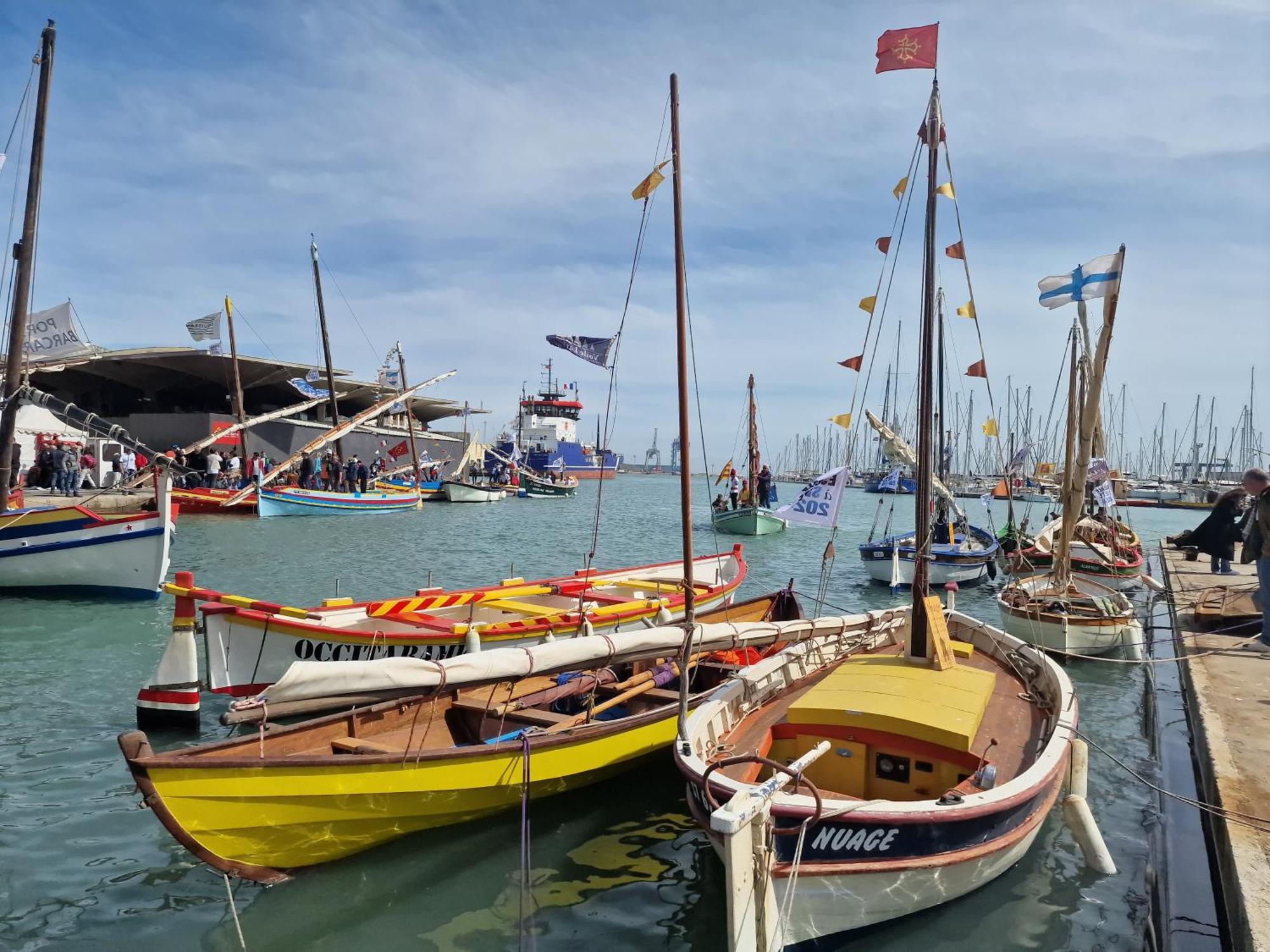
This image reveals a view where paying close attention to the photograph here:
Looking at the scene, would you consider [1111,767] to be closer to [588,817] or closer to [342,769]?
[588,817]

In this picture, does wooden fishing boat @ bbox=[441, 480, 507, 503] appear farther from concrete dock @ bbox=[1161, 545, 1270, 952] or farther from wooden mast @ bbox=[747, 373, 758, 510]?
concrete dock @ bbox=[1161, 545, 1270, 952]

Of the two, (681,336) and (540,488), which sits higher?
(681,336)

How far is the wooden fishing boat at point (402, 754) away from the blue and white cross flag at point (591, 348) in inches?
138

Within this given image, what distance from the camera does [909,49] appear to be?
905cm

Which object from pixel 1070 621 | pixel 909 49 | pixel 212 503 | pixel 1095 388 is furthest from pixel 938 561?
pixel 212 503

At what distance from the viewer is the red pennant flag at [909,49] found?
352 inches

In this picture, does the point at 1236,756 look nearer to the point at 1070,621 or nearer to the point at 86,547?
the point at 1070,621

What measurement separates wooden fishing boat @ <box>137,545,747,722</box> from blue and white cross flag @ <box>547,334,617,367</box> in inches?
139

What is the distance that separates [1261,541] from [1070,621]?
3567 mm

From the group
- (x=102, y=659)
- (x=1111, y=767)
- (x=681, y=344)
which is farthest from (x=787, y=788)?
(x=102, y=659)

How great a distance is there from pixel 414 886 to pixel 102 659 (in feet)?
31.0

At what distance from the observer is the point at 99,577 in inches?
701

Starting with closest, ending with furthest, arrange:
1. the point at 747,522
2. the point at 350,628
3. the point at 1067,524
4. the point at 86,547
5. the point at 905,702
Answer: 1. the point at 905,702
2. the point at 350,628
3. the point at 1067,524
4. the point at 86,547
5. the point at 747,522

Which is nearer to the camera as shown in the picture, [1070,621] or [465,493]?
[1070,621]
